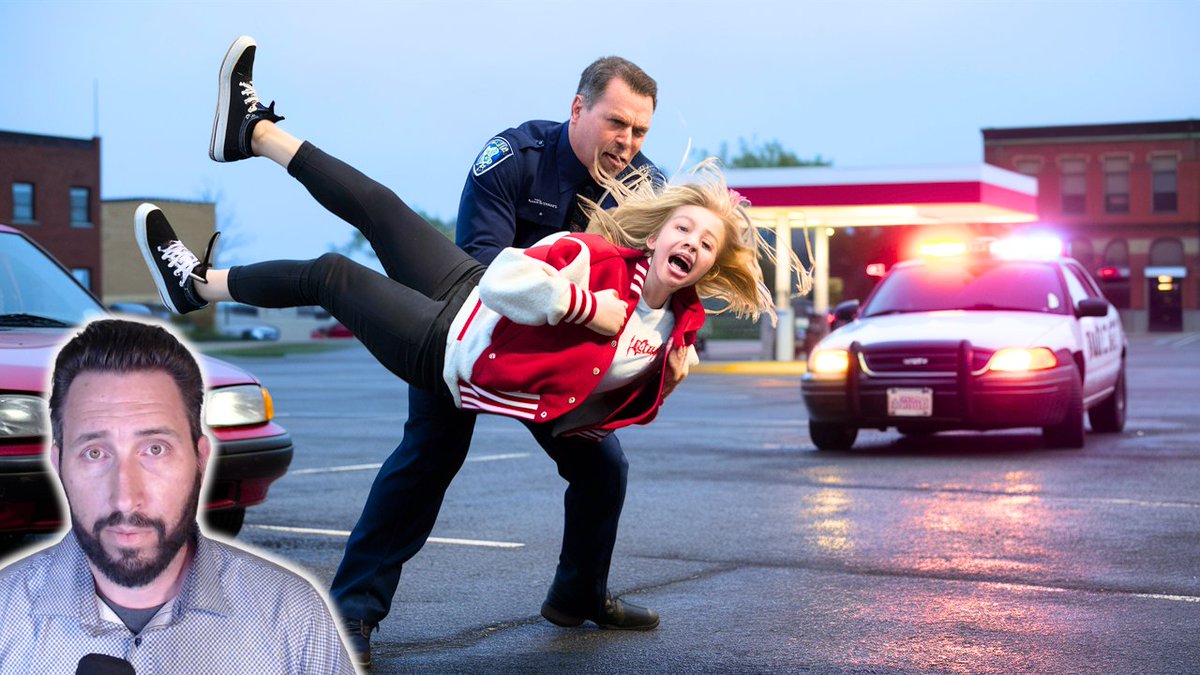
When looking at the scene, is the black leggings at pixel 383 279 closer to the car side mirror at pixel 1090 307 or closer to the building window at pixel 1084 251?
the car side mirror at pixel 1090 307

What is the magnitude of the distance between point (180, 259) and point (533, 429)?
4.01 ft

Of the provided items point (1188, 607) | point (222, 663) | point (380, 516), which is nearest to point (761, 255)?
point (380, 516)

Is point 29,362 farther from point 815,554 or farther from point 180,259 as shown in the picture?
point 815,554

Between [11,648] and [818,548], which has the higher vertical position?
[11,648]

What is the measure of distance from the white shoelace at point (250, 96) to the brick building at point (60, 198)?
5374 cm

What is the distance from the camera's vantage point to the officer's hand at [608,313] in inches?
145

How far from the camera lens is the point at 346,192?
4020 millimetres

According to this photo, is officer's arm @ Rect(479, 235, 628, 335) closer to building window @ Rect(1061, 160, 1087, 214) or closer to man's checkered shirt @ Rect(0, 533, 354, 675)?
man's checkered shirt @ Rect(0, 533, 354, 675)

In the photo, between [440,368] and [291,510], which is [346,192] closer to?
[440,368]

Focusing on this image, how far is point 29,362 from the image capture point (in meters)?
5.14

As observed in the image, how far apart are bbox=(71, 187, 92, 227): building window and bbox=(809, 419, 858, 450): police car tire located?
4990 centimetres

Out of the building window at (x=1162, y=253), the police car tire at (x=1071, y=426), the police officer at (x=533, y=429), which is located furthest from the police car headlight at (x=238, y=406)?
the building window at (x=1162, y=253)

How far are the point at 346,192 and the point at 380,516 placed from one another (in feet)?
3.62

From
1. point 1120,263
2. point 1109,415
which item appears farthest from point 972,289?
point 1120,263
